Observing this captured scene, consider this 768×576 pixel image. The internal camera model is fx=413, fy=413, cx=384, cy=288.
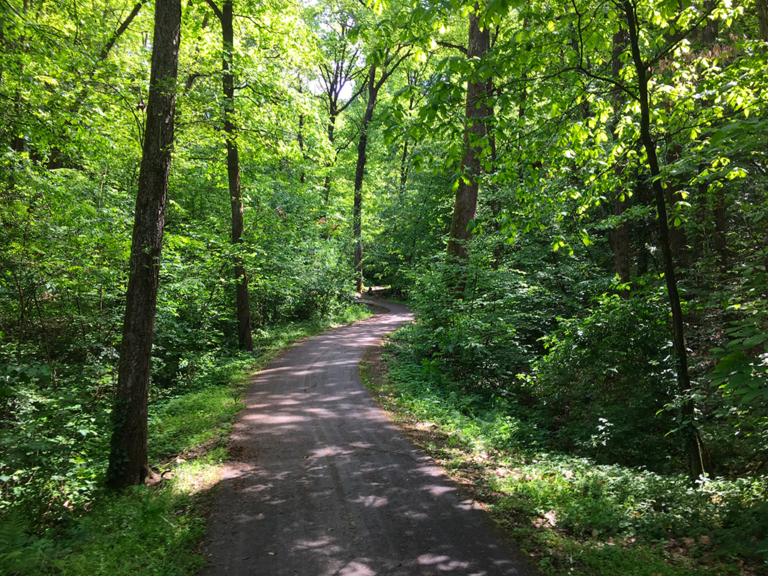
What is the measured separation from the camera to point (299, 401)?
920 cm

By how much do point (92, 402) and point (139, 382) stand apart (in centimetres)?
253

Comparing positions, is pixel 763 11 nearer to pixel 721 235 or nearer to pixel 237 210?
pixel 721 235

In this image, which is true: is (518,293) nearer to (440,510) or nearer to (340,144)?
(440,510)

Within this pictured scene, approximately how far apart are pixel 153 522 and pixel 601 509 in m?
4.94

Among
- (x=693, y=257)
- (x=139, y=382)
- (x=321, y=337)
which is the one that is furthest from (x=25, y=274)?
(x=693, y=257)

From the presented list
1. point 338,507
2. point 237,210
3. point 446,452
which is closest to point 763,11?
point 446,452

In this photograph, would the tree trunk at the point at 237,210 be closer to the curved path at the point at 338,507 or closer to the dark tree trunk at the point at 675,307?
the curved path at the point at 338,507

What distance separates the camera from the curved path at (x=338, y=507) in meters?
4.00

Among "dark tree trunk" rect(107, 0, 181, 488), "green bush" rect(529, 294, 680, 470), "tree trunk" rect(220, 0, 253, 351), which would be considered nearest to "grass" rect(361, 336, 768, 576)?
"green bush" rect(529, 294, 680, 470)

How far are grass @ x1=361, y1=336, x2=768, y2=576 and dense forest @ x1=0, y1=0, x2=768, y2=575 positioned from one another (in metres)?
0.04

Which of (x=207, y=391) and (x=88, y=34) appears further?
(x=88, y=34)

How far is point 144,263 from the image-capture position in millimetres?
5668

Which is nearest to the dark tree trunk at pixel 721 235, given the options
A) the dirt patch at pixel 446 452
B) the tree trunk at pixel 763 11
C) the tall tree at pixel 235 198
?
the tree trunk at pixel 763 11

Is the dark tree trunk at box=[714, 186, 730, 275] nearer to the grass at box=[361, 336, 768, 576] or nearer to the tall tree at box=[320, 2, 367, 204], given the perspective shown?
the grass at box=[361, 336, 768, 576]
